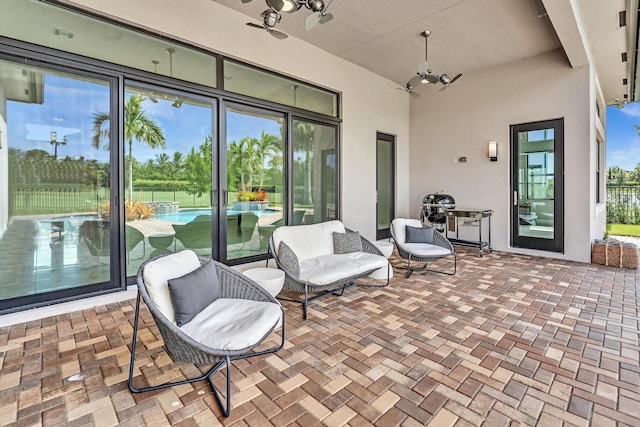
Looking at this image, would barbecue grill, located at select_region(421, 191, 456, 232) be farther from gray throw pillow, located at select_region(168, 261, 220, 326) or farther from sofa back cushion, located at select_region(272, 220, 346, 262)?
gray throw pillow, located at select_region(168, 261, 220, 326)

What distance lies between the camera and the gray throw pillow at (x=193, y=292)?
2162 mm

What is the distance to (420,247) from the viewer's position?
4703mm

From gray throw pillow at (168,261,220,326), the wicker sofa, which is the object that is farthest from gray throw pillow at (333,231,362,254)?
gray throw pillow at (168,261,220,326)

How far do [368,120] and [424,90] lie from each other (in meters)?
1.87

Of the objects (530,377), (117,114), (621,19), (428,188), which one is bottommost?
(530,377)

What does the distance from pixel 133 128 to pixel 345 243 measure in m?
2.91

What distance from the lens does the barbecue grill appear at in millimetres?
6715

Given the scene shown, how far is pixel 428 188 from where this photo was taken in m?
7.53

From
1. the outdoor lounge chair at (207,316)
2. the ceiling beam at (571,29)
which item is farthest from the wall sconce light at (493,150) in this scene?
the outdoor lounge chair at (207,316)

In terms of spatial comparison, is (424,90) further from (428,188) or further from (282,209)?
(282,209)

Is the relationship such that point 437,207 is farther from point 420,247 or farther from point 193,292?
point 193,292

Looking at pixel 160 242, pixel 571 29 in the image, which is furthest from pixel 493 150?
pixel 160 242

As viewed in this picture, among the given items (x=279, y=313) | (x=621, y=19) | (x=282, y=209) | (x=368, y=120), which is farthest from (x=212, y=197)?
(x=621, y=19)

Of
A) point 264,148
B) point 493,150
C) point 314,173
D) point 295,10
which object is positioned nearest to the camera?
point 295,10
